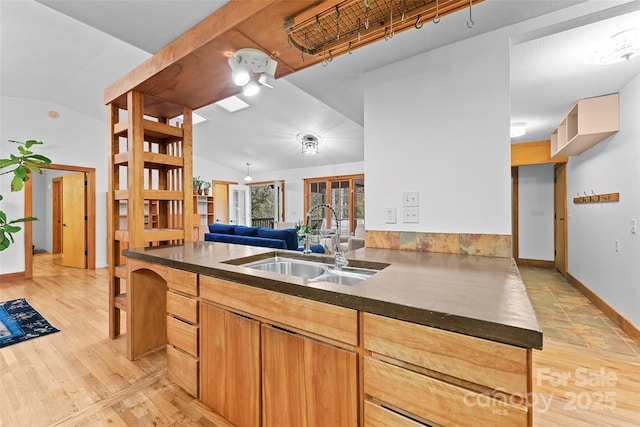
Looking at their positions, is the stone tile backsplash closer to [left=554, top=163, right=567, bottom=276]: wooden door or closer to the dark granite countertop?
the dark granite countertop

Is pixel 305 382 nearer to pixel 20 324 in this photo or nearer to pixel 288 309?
pixel 288 309

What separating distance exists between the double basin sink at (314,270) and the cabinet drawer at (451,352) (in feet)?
1.88

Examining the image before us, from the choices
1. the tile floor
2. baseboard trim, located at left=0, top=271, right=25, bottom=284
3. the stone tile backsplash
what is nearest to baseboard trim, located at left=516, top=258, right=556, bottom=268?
the tile floor

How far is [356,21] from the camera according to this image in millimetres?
1274

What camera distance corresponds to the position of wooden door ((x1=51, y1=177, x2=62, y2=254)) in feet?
22.2

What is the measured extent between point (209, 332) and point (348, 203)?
18.7 feet

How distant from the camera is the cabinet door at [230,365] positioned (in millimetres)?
1270

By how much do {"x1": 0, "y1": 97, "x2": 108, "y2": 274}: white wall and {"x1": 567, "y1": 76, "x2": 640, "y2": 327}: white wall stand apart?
7691mm

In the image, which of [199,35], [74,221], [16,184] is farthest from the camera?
[74,221]

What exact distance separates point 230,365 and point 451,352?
1085 millimetres

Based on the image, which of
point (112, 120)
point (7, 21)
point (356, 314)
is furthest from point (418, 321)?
point (7, 21)

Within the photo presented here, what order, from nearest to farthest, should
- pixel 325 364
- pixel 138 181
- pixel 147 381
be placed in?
pixel 325 364 < pixel 147 381 < pixel 138 181

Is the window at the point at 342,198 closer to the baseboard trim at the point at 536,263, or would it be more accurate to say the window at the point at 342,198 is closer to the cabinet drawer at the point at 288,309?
the baseboard trim at the point at 536,263

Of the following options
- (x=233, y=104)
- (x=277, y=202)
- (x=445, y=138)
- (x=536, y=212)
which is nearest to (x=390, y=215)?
(x=445, y=138)
